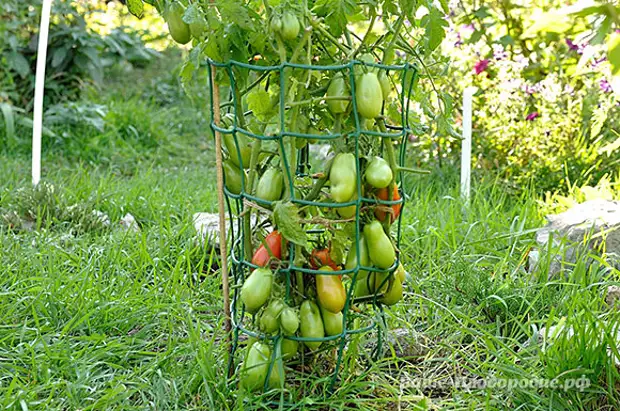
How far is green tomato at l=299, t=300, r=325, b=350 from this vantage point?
1.68 m

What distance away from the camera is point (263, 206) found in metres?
1.66

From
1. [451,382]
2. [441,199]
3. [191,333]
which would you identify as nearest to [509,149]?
[441,199]

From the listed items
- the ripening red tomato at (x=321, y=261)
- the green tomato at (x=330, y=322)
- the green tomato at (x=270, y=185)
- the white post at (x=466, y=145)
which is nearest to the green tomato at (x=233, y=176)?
the green tomato at (x=270, y=185)

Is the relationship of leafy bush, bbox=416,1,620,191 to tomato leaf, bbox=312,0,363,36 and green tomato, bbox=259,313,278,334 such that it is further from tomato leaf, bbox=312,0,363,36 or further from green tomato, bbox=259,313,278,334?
green tomato, bbox=259,313,278,334

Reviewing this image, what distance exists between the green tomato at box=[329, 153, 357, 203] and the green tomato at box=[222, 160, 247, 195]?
250 millimetres

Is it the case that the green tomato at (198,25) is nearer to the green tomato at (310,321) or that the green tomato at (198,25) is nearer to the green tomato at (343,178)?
the green tomato at (343,178)

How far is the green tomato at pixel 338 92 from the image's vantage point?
5.25 feet

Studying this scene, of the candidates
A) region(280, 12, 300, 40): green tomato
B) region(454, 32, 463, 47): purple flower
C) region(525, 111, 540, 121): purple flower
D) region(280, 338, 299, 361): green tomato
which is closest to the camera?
region(280, 12, 300, 40): green tomato

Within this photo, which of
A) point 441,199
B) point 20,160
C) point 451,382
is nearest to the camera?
point 451,382

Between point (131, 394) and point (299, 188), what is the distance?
1.98ft

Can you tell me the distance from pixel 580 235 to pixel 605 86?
48.6 inches

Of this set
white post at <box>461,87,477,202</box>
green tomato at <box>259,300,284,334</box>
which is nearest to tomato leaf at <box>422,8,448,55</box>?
green tomato at <box>259,300,284,334</box>

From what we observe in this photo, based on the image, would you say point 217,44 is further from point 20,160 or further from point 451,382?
point 20,160

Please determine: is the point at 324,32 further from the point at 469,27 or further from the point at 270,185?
the point at 469,27
